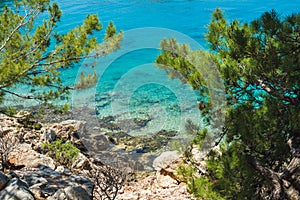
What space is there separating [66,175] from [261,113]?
4.07m

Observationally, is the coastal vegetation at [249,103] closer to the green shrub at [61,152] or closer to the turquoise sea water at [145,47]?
the turquoise sea water at [145,47]

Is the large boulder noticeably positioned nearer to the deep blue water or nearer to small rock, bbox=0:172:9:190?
small rock, bbox=0:172:9:190

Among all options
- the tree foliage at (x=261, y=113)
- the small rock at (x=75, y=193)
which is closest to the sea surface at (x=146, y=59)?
the tree foliage at (x=261, y=113)

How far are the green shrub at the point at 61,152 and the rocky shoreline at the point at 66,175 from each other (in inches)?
5.5

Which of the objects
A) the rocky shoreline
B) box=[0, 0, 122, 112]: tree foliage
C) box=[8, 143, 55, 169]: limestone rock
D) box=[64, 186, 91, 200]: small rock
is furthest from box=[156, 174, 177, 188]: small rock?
box=[0, 0, 122, 112]: tree foliage

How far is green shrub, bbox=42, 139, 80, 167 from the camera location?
752 centimetres

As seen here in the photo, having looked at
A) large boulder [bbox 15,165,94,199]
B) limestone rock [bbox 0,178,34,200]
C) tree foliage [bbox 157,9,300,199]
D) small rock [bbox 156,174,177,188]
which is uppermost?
tree foliage [bbox 157,9,300,199]

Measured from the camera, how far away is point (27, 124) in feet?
16.5

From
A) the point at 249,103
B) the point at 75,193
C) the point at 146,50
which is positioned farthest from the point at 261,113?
the point at 146,50

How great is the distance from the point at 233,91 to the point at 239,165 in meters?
0.90

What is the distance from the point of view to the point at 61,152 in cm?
785

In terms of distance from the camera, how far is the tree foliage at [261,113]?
115 inches

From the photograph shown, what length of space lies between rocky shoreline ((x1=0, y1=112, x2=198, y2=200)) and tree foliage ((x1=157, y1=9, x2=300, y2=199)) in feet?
8.17

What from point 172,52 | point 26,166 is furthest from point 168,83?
point 172,52
